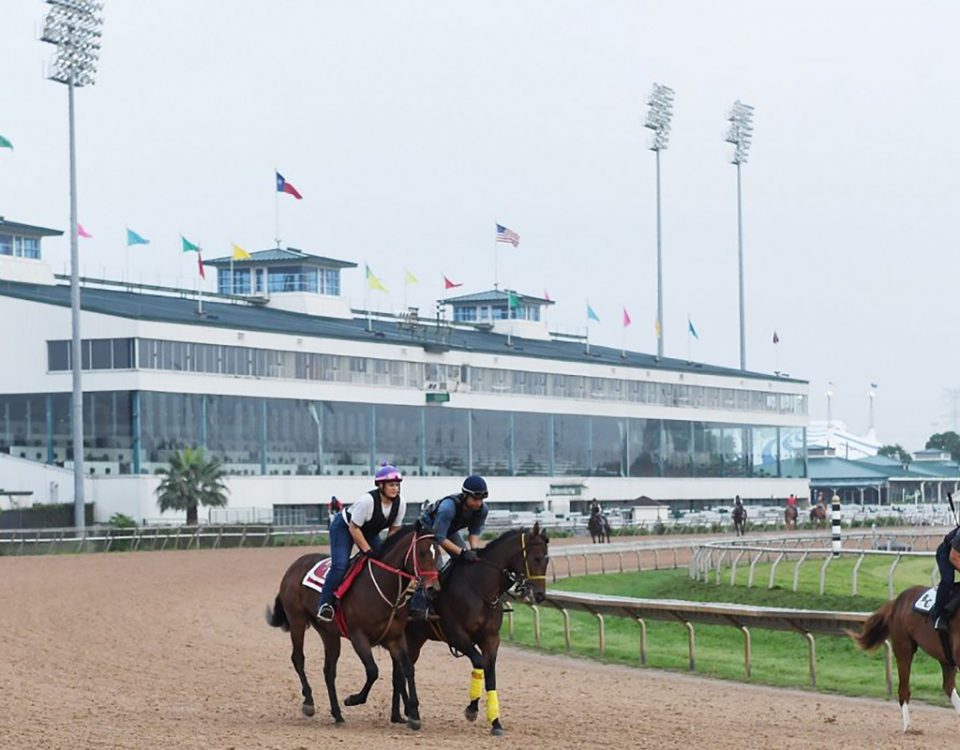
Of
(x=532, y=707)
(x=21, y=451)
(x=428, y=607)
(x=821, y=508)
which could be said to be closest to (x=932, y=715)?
(x=532, y=707)

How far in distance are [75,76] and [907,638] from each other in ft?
122

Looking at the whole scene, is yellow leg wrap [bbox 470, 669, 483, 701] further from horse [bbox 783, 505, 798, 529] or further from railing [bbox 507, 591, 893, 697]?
horse [bbox 783, 505, 798, 529]

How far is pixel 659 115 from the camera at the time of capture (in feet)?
254

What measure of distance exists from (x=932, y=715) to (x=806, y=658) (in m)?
5.48

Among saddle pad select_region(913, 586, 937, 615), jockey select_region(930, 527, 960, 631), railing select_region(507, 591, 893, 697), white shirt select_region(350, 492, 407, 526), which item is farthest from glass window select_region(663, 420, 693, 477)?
jockey select_region(930, 527, 960, 631)

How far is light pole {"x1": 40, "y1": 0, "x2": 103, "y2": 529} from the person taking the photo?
146 feet

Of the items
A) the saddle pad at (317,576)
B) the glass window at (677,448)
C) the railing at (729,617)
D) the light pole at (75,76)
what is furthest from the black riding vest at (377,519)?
the glass window at (677,448)

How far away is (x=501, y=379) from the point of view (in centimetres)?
6806

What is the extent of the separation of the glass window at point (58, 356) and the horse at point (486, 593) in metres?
40.9

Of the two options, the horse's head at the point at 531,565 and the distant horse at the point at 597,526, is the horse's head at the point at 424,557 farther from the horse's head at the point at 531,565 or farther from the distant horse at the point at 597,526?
the distant horse at the point at 597,526

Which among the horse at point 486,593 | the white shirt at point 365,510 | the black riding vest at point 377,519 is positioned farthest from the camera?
the black riding vest at point 377,519

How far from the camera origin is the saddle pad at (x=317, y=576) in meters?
13.1

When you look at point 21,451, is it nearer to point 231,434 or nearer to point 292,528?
point 231,434

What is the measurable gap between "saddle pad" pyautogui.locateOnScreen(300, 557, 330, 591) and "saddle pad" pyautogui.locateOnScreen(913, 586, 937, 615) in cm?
416
